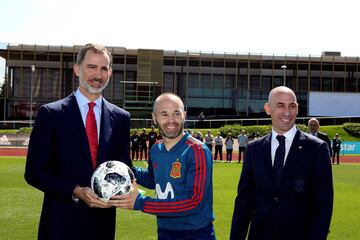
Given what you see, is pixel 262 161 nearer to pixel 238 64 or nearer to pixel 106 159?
pixel 106 159

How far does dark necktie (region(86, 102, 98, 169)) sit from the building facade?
1868 inches

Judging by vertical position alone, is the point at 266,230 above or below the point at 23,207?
above

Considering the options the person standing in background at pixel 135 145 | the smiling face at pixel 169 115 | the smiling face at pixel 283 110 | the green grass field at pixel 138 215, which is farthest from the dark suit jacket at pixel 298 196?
the person standing in background at pixel 135 145

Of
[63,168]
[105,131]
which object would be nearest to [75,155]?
[63,168]

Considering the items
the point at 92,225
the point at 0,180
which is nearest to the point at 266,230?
the point at 92,225

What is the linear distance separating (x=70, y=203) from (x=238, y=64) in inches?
2086

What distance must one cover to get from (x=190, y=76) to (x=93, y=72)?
5186cm

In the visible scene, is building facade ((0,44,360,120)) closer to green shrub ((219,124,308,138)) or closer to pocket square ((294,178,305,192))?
green shrub ((219,124,308,138))

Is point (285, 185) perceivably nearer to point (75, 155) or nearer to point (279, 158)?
point (279, 158)

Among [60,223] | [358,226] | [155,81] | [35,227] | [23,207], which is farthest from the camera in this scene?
[155,81]

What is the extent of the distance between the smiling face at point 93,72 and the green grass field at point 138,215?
4.49 meters

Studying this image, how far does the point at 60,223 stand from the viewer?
11.0ft

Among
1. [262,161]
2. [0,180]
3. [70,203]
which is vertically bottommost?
[0,180]

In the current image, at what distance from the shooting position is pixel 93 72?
3543 millimetres
